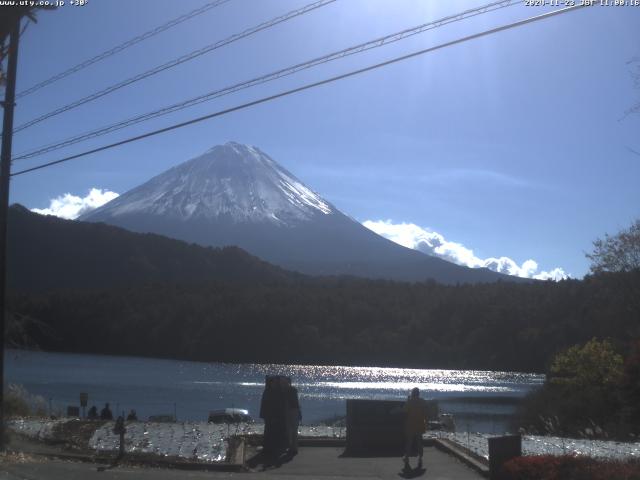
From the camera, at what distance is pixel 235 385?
74688 mm

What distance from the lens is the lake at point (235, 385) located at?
51.1 meters

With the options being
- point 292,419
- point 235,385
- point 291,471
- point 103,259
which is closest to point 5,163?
point 292,419

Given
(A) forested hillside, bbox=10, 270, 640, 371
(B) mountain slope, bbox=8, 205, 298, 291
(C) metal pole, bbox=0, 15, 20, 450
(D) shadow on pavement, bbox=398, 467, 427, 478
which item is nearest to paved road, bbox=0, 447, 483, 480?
(D) shadow on pavement, bbox=398, 467, 427, 478

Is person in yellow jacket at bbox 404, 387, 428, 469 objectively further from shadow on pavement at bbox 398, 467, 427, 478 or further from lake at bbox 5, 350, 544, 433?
lake at bbox 5, 350, 544, 433

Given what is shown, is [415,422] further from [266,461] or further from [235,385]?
[235,385]

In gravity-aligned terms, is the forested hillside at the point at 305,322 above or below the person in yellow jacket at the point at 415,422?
above

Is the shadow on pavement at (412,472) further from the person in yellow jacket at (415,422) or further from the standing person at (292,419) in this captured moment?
the standing person at (292,419)

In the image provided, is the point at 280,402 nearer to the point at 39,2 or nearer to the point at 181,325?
the point at 39,2

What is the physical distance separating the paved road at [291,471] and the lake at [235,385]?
25226 millimetres

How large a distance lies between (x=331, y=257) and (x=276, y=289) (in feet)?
259

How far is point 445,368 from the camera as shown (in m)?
93.2

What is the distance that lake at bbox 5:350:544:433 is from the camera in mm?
51056

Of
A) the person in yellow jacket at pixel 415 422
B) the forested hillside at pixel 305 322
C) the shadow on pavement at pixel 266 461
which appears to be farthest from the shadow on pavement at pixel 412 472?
the forested hillside at pixel 305 322

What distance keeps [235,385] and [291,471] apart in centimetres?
6218
